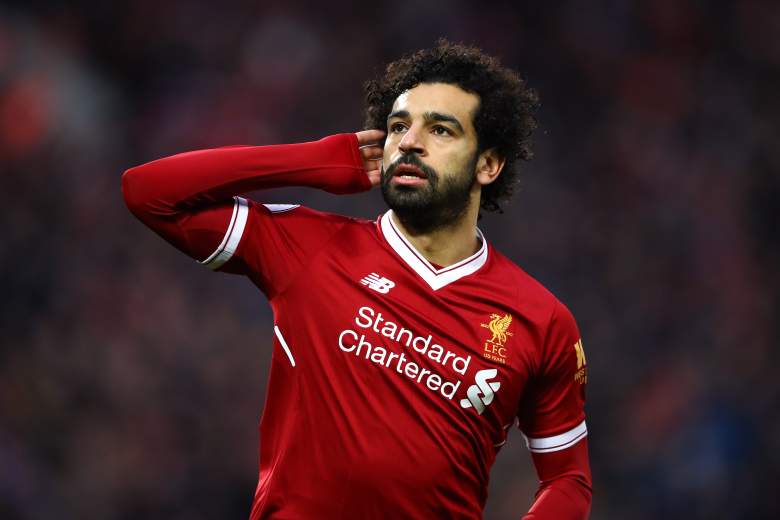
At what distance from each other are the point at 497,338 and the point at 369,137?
0.68 meters

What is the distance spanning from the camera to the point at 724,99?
21.5 ft

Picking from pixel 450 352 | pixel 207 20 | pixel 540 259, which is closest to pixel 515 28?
pixel 540 259

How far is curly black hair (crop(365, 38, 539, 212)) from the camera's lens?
9.64ft

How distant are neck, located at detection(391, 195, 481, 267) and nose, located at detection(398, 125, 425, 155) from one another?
215 millimetres

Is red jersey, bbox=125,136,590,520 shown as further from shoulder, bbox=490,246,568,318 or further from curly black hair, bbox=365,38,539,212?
curly black hair, bbox=365,38,539,212

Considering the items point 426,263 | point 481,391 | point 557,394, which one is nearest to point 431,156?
point 426,263

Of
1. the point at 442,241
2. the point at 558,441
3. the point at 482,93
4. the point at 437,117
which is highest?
the point at 482,93

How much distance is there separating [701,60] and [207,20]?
324 centimetres

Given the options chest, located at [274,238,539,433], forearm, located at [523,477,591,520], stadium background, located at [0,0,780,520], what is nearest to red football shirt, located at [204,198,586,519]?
chest, located at [274,238,539,433]

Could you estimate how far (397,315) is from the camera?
8.75ft

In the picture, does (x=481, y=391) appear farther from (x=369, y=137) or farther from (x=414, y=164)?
(x=369, y=137)

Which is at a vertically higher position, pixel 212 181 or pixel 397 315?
pixel 212 181

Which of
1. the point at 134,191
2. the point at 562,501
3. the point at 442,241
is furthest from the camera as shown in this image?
the point at 442,241

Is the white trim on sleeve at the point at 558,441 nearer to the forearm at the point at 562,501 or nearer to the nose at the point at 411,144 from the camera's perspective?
the forearm at the point at 562,501
